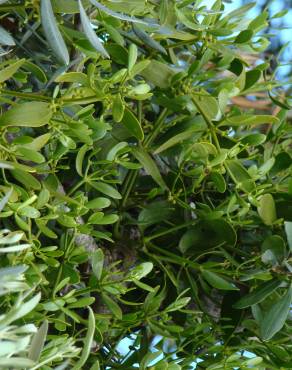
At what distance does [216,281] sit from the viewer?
1.67ft

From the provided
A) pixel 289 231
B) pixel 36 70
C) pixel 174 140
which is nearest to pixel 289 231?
pixel 289 231

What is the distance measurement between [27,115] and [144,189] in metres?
0.18

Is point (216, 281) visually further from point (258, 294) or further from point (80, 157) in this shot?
point (80, 157)

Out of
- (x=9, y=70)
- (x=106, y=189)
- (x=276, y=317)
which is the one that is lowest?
(x=276, y=317)

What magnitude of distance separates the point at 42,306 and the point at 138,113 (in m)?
0.17

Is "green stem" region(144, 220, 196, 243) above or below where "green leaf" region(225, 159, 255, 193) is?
below

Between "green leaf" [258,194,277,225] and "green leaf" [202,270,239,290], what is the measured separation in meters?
0.05

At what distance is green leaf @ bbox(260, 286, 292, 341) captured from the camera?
0.48m

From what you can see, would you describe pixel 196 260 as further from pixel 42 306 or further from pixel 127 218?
pixel 42 306

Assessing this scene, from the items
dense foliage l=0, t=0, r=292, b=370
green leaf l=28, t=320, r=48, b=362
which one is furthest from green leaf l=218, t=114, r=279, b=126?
green leaf l=28, t=320, r=48, b=362

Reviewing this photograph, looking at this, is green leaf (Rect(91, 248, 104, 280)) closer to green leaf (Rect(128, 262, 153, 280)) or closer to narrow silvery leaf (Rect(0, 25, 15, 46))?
green leaf (Rect(128, 262, 153, 280))

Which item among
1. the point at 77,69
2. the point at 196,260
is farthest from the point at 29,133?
the point at 196,260

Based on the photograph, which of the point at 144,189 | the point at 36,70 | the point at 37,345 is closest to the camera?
the point at 37,345

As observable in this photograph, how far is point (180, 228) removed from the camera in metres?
0.54
